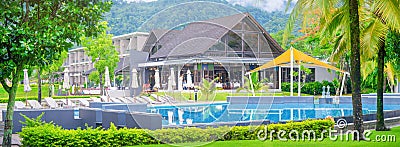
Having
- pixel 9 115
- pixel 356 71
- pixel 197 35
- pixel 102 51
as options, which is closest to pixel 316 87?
pixel 102 51

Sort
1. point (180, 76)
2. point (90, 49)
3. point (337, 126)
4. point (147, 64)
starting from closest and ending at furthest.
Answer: point (147, 64), point (180, 76), point (337, 126), point (90, 49)

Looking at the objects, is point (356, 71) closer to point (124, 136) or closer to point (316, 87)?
point (124, 136)

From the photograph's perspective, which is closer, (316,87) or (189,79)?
(189,79)

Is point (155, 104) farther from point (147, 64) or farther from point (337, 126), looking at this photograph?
point (337, 126)

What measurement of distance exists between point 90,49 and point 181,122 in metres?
25.9

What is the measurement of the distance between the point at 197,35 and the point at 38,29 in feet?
Answer: 9.29

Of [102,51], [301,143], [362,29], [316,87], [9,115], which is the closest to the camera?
[9,115]

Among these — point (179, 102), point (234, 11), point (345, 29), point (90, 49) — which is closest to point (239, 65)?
point (234, 11)

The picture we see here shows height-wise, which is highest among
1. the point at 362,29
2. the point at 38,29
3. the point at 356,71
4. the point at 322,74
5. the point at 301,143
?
the point at 362,29

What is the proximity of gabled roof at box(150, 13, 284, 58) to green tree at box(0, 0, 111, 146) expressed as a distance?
1535 millimetres

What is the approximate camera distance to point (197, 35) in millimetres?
8570

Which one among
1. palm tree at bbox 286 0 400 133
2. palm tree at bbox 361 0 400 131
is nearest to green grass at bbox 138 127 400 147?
palm tree at bbox 286 0 400 133

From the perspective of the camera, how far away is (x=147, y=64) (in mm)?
8953

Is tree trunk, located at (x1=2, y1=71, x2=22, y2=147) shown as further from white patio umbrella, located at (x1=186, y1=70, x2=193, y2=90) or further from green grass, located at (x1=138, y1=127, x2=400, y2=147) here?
white patio umbrella, located at (x1=186, y1=70, x2=193, y2=90)
